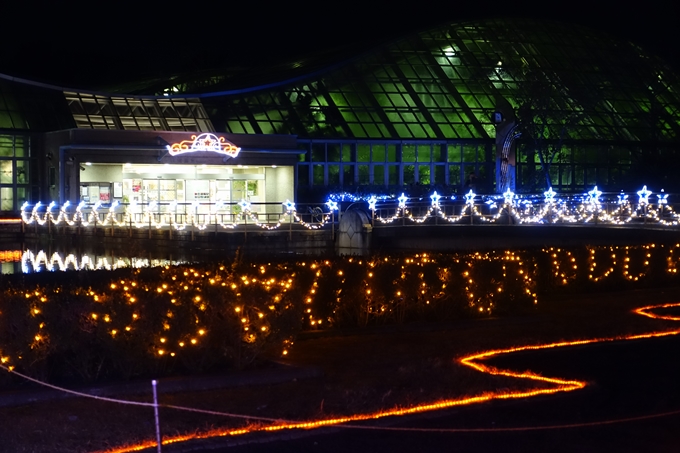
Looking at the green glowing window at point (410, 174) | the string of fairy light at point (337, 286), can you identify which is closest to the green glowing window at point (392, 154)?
the green glowing window at point (410, 174)

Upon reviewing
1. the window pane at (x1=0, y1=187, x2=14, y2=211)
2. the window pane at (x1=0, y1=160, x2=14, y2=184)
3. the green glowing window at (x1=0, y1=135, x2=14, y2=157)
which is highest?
the green glowing window at (x1=0, y1=135, x2=14, y2=157)

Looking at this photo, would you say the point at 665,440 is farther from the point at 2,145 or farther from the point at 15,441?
the point at 2,145

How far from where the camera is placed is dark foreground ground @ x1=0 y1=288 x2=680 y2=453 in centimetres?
862

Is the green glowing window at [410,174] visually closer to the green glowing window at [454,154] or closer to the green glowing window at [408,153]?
the green glowing window at [408,153]

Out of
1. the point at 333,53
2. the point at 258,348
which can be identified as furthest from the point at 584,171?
the point at 258,348

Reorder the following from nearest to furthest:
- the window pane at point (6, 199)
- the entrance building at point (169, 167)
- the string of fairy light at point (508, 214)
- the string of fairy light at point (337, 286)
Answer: the string of fairy light at point (337, 286), the string of fairy light at point (508, 214), the entrance building at point (169, 167), the window pane at point (6, 199)

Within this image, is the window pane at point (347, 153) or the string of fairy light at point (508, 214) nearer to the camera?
→ the string of fairy light at point (508, 214)

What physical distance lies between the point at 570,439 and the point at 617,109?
5372 cm

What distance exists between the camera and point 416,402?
9.91 m

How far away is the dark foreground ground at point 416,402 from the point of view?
8625mm

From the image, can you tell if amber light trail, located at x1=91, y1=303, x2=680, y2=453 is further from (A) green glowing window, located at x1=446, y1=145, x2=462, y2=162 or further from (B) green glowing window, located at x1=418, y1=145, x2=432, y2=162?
(A) green glowing window, located at x1=446, y1=145, x2=462, y2=162

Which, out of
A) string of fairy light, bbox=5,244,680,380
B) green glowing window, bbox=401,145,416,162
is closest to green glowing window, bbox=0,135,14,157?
green glowing window, bbox=401,145,416,162

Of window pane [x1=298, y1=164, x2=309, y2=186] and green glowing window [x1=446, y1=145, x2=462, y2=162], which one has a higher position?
green glowing window [x1=446, y1=145, x2=462, y2=162]

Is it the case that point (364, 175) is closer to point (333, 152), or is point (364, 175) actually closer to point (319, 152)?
point (333, 152)
